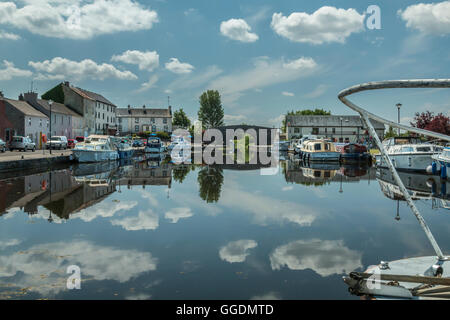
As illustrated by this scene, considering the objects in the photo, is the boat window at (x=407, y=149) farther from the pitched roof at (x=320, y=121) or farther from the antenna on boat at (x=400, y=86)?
the pitched roof at (x=320, y=121)

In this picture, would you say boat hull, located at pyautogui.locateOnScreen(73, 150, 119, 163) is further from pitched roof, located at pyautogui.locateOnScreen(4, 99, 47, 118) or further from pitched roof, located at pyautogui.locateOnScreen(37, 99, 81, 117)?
pitched roof, located at pyautogui.locateOnScreen(37, 99, 81, 117)

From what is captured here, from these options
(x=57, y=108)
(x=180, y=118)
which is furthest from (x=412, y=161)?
(x=180, y=118)

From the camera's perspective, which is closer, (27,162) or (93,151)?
(27,162)

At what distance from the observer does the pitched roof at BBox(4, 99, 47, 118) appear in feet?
146

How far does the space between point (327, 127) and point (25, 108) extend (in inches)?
2673

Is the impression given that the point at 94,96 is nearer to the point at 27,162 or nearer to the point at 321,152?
the point at 27,162

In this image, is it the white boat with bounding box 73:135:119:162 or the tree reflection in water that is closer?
the tree reflection in water

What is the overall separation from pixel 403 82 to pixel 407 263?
10.4 ft

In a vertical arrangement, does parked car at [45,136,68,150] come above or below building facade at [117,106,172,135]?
below

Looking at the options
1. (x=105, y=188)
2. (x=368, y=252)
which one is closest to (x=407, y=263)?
(x=368, y=252)

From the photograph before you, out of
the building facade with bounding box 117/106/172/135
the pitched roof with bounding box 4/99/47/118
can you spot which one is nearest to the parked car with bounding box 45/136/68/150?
the pitched roof with bounding box 4/99/47/118

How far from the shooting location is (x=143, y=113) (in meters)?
90.9

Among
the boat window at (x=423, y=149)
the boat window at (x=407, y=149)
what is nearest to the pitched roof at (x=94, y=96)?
the boat window at (x=407, y=149)
